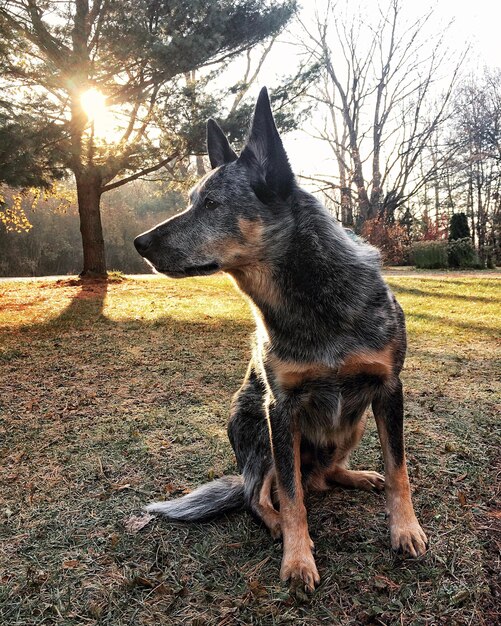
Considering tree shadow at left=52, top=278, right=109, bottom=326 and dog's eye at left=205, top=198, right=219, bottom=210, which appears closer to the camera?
dog's eye at left=205, top=198, right=219, bottom=210

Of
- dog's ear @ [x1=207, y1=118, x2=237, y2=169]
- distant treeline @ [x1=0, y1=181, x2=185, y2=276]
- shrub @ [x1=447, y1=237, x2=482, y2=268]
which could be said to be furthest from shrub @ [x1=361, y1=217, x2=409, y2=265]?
dog's ear @ [x1=207, y1=118, x2=237, y2=169]

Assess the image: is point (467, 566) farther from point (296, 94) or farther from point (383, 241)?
point (383, 241)

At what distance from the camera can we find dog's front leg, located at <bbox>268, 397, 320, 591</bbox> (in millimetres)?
1929

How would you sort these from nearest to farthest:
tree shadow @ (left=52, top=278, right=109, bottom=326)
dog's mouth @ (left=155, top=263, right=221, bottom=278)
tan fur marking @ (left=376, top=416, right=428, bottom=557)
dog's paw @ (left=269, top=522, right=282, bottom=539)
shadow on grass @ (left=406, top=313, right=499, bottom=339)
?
1. tan fur marking @ (left=376, top=416, right=428, bottom=557)
2. dog's paw @ (left=269, top=522, right=282, bottom=539)
3. dog's mouth @ (left=155, top=263, right=221, bottom=278)
4. shadow on grass @ (left=406, top=313, right=499, bottom=339)
5. tree shadow @ (left=52, top=278, right=109, bottom=326)

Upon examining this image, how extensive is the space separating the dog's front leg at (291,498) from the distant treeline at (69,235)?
22992 millimetres

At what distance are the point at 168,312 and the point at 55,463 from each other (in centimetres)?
616

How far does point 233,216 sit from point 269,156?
354 mm

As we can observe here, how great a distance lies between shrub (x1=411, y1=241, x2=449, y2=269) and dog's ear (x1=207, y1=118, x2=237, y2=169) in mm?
19088

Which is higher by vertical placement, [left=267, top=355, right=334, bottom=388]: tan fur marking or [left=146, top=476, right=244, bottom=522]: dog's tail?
[left=267, top=355, right=334, bottom=388]: tan fur marking

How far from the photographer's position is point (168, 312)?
9.16m

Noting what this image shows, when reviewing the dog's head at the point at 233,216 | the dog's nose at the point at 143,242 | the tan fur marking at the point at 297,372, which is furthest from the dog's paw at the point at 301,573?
the dog's nose at the point at 143,242

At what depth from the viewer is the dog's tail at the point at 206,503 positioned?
2336 mm

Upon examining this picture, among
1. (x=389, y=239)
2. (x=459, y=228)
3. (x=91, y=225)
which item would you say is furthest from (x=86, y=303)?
(x=459, y=228)

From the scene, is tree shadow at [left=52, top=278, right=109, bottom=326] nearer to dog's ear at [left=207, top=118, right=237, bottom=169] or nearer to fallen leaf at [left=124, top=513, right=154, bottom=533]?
dog's ear at [left=207, top=118, right=237, bottom=169]
